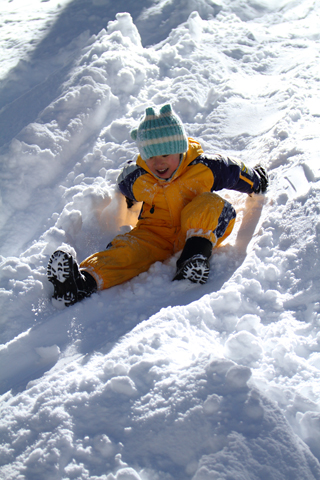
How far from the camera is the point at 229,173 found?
2359 millimetres

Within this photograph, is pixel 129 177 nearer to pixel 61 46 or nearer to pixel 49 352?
pixel 49 352

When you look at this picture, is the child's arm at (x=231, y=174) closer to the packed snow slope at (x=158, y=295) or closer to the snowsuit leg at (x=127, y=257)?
the packed snow slope at (x=158, y=295)

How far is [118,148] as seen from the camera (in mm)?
3303

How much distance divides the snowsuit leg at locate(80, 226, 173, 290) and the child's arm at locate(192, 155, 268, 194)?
0.49 metres

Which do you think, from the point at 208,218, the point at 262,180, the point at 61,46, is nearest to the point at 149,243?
the point at 208,218

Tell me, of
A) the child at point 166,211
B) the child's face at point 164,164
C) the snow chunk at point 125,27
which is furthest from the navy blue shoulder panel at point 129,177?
the snow chunk at point 125,27

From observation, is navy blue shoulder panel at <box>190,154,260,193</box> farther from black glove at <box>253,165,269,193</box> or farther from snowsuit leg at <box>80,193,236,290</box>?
snowsuit leg at <box>80,193,236,290</box>

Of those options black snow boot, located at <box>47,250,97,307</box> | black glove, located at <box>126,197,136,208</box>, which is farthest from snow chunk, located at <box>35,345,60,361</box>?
black glove, located at <box>126,197,136,208</box>

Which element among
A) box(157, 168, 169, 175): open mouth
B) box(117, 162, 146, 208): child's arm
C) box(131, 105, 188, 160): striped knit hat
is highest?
box(131, 105, 188, 160): striped knit hat

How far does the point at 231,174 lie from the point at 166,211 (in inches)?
18.1

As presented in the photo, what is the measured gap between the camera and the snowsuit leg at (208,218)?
2115 mm

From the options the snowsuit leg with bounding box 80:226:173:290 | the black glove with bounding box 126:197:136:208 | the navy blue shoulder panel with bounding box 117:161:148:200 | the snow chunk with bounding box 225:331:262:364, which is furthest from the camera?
the black glove with bounding box 126:197:136:208

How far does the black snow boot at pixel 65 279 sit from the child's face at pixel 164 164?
741mm

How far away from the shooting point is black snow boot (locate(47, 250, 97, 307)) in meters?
1.90
